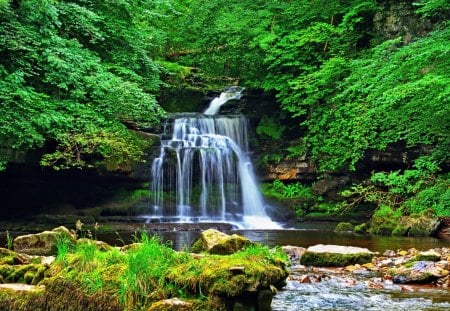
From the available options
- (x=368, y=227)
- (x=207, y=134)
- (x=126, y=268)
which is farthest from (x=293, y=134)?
(x=126, y=268)

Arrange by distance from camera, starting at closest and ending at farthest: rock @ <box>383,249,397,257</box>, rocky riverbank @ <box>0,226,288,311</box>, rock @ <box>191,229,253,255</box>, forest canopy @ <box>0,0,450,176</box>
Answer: rocky riverbank @ <box>0,226,288,311</box> → rock @ <box>191,229,253,255</box> → rock @ <box>383,249,397,257</box> → forest canopy @ <box>0,0,450,176</box>

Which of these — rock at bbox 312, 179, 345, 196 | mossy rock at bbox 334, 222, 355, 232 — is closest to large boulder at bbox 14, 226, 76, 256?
mossy rock at bbox 334, 222, 355, 232

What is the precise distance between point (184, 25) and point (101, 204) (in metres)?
10.2

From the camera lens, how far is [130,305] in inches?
176

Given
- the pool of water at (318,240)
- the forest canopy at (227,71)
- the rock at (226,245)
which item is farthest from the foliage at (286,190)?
the rock at (226,245)

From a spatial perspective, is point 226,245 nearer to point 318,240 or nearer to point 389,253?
point 389,253

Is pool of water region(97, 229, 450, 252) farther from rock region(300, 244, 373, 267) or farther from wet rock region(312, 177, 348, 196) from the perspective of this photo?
wet rock region(312, 177, 348, 196)

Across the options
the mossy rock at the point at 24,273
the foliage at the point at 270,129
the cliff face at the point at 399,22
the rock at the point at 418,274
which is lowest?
the rock at the point at 418,274

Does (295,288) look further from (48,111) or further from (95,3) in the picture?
(95,3)

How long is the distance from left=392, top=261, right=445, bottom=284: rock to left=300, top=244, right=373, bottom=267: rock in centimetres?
127

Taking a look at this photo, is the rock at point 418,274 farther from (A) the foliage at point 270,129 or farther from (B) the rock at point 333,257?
(A) the foliage at point 270,129

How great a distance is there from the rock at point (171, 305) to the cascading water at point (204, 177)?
1363 cm

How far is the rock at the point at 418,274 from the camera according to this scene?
6734 mm

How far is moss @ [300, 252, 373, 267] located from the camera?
27.2 feet
